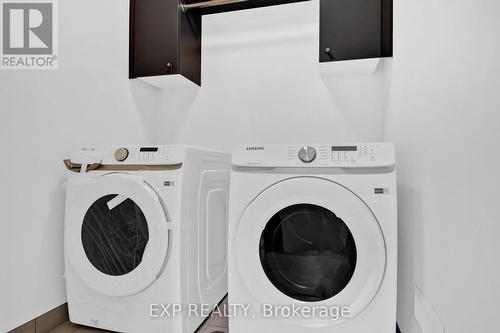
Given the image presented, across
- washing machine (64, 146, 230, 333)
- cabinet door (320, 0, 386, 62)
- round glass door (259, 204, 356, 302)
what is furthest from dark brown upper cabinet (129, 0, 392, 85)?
round glass door (259, 204, 356, 302)

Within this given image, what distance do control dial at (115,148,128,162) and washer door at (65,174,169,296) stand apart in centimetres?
8

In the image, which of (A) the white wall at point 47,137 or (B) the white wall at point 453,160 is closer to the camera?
(B) the white wall at point 453,160

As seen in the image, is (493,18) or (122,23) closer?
(493,18)

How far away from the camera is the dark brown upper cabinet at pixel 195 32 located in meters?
1.74

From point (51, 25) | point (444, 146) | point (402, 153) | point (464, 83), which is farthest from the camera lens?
point (51, 25)

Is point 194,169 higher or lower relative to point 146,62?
lower

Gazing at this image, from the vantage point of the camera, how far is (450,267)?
Result: 0.91 meters

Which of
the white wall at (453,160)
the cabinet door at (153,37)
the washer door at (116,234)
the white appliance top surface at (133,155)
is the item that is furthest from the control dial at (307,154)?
the cabinet door at (153,37)

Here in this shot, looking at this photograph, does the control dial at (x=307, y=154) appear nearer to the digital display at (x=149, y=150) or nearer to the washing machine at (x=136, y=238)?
the washing machine at (x=136, y=238)

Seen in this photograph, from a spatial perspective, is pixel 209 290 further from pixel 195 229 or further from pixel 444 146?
pixel 444 146

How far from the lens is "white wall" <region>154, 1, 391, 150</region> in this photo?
205cm

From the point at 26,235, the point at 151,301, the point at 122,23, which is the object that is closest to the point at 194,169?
the point at 151,301

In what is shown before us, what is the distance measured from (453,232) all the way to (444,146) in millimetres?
269

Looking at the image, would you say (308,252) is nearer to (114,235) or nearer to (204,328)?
(204,328)
